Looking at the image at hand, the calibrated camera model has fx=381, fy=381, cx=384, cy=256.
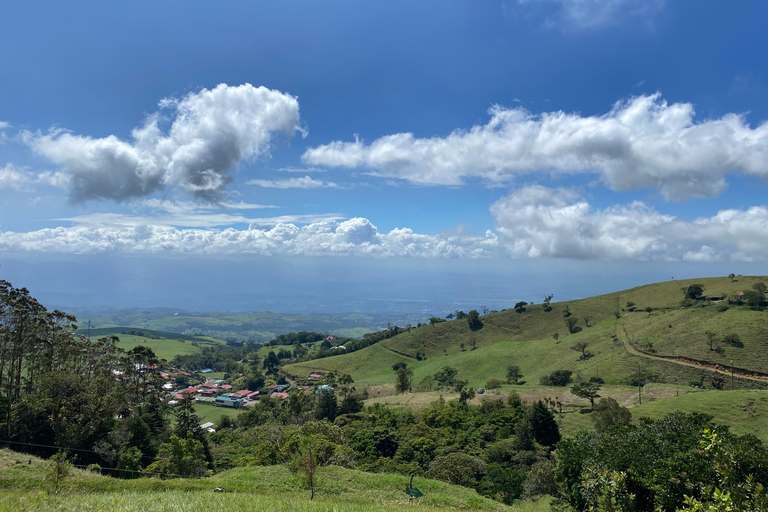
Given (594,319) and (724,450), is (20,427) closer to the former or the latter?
(724,450)

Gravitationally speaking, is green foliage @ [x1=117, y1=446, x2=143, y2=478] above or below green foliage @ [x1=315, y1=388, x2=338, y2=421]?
above

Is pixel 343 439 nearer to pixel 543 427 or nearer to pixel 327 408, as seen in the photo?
pixel 543 427

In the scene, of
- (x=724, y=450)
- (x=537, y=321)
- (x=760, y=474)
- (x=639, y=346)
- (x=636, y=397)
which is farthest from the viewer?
(x=537, y=321)

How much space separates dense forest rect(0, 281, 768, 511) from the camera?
18.6 metres

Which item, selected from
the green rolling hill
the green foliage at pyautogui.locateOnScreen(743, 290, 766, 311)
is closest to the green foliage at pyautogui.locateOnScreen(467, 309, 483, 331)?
the green rolling hill

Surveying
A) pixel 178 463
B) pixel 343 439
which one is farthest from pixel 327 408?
pixel 178 463

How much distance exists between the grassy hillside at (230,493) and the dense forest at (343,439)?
229 centimetres

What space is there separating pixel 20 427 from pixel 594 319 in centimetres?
14606

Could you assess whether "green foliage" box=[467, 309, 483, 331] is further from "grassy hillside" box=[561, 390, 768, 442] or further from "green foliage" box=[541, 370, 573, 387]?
"grassy hillside" box=[561, 390, 768, 442]

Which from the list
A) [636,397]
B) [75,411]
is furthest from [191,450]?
[636,397]

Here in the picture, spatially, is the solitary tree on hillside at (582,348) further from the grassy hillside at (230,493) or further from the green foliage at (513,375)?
the grassy hillside at (230,493)

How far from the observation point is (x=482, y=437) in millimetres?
52312

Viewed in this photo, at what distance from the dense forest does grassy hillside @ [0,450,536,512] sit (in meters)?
2.29

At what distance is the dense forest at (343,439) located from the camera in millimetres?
18594
